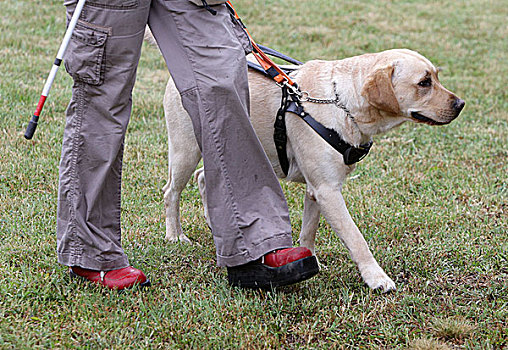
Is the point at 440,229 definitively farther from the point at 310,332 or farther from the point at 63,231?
the point at 63,231

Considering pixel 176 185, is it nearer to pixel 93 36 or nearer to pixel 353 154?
pixel 353 154

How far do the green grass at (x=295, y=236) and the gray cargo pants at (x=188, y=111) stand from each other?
320mm

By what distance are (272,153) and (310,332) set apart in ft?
4.02

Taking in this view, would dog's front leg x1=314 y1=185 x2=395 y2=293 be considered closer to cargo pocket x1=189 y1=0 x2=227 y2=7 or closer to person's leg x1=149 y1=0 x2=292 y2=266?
person's leg x1=149 y1=0 x2=292 y2=266

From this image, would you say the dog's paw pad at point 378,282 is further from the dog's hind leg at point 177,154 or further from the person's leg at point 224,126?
the dog's hind leg at point 177,154

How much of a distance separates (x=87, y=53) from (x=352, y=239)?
174cm

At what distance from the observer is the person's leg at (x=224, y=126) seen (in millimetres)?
3018

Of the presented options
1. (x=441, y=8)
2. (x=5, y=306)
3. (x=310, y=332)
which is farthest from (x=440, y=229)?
(x=441, y=8)

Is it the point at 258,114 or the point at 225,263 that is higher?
the point at 258,114

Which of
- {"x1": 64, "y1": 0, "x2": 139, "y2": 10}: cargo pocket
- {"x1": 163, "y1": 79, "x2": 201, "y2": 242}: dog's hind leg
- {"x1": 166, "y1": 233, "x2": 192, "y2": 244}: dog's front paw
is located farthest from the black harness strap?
{"x1": 64, "y1": 0, "x2": 139, "y2": 10}: cargo pocket

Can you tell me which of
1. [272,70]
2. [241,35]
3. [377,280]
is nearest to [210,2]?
[241,35]

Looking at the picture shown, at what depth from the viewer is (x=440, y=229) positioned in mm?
4418


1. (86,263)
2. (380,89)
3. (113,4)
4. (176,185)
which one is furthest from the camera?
(176,185)

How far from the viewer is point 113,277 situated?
3301mm
